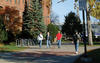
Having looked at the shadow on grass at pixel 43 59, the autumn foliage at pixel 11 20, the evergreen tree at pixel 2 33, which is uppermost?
the autumn foliage at pixel 11 20

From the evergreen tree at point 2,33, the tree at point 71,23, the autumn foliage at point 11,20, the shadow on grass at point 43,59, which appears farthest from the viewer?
the tree at point 71,23

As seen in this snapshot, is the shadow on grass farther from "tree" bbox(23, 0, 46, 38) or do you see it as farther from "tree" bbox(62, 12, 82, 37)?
"tree" bbox(62, 12, 82, 37)

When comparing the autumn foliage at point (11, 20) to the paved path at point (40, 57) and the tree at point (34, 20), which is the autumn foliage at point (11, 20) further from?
the paved path at point (40, 57)

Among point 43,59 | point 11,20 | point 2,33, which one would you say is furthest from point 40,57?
point 11,20

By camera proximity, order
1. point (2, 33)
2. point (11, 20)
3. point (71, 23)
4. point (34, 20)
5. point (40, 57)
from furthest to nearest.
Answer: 1. point (71, 23)
2. point (34, 20)
3. point (11, 20)
4. point (2, 33)
5. point (40, 57)

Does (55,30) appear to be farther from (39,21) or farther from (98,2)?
(98,2)

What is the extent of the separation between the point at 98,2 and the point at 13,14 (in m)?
13.2

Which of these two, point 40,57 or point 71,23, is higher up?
point 71,23

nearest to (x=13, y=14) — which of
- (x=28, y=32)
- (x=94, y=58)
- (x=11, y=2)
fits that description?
(x=28, y=32)

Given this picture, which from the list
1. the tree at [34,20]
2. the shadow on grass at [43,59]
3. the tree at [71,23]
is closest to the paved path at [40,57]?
the shadow on grass at [43,59]

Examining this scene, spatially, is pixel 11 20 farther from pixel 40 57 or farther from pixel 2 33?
pixel 40 57

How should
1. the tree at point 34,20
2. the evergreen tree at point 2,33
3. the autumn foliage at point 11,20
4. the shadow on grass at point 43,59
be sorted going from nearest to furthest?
the shadow on grass at point 43,59 < the evergreen tree at point 2,33 < the autumn foliage at point 11,20 < the tree at point 34,20

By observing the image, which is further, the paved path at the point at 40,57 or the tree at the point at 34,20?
the tree at the point at 34,20

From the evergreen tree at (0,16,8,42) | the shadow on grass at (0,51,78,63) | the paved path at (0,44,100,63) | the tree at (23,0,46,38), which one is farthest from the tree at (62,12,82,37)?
the shadow on grass at (0,51,78,63)
